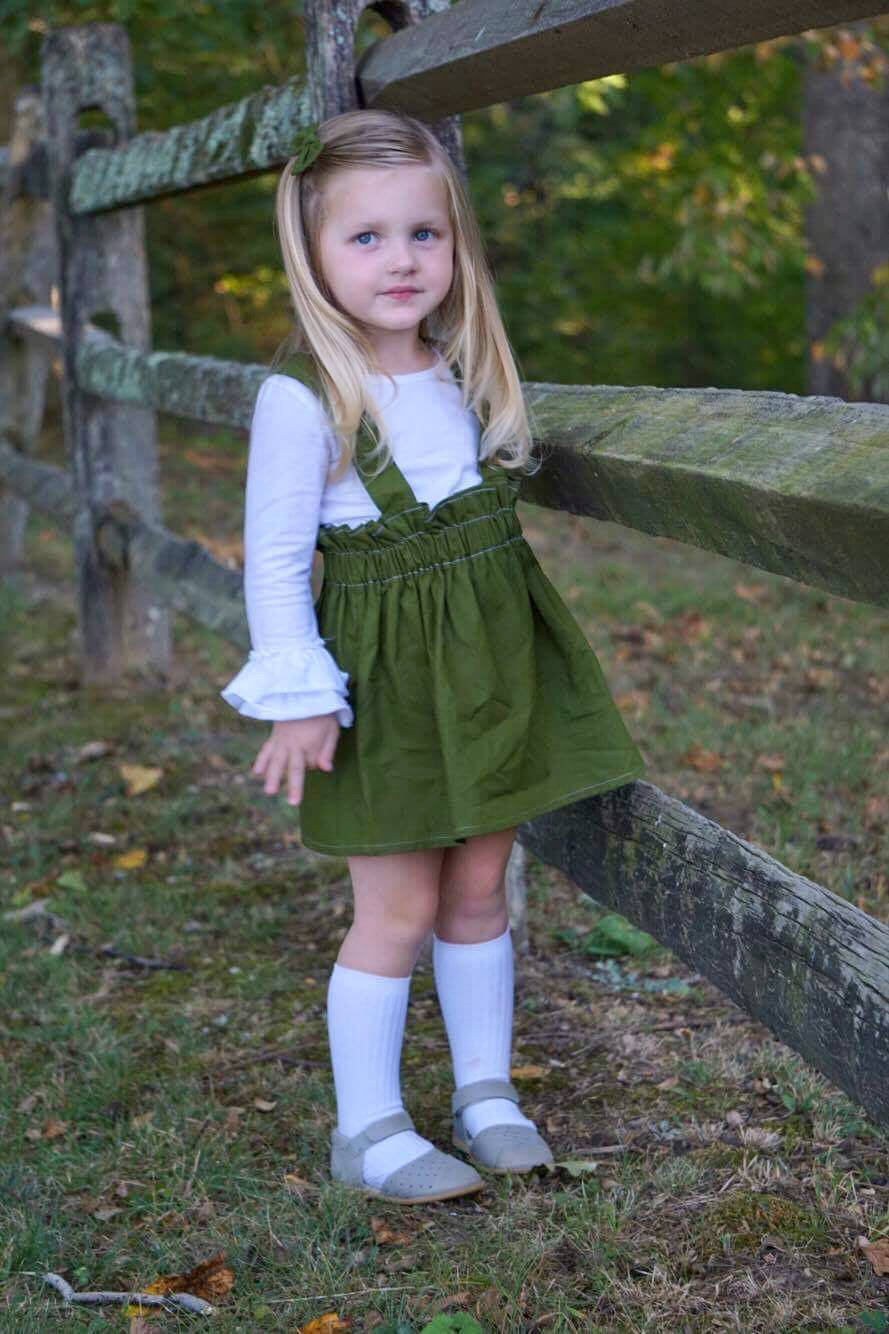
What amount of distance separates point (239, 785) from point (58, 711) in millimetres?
1041

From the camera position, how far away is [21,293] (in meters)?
6.67

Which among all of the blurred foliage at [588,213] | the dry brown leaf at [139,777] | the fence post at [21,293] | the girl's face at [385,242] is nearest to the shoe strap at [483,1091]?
the girl's face at [385,242]

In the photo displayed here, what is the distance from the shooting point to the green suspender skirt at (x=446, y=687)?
7.52ft

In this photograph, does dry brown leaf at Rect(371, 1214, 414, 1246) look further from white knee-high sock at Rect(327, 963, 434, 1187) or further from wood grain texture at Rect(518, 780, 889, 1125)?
wood grain texture at Rect(518, 780, 889, 1125)

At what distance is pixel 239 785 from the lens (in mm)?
4375

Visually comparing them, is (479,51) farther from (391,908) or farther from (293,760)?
(391,908)

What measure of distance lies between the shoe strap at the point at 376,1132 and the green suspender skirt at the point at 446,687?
1.57ft

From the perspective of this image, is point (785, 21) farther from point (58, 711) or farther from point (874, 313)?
point (874, 313)

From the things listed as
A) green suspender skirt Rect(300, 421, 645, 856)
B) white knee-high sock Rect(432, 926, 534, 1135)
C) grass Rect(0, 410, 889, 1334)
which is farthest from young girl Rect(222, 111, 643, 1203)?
grass Rect(0, 410, 889, 1334)

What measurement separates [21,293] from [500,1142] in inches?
208

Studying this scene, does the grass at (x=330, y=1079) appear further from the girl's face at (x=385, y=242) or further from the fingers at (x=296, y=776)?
the girl's face at (x=385, y=242)

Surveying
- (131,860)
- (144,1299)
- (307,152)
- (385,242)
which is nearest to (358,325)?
(385,242)

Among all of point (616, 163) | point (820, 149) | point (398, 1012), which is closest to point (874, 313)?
point (820, 149)

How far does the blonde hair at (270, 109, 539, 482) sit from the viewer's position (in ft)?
7.49
